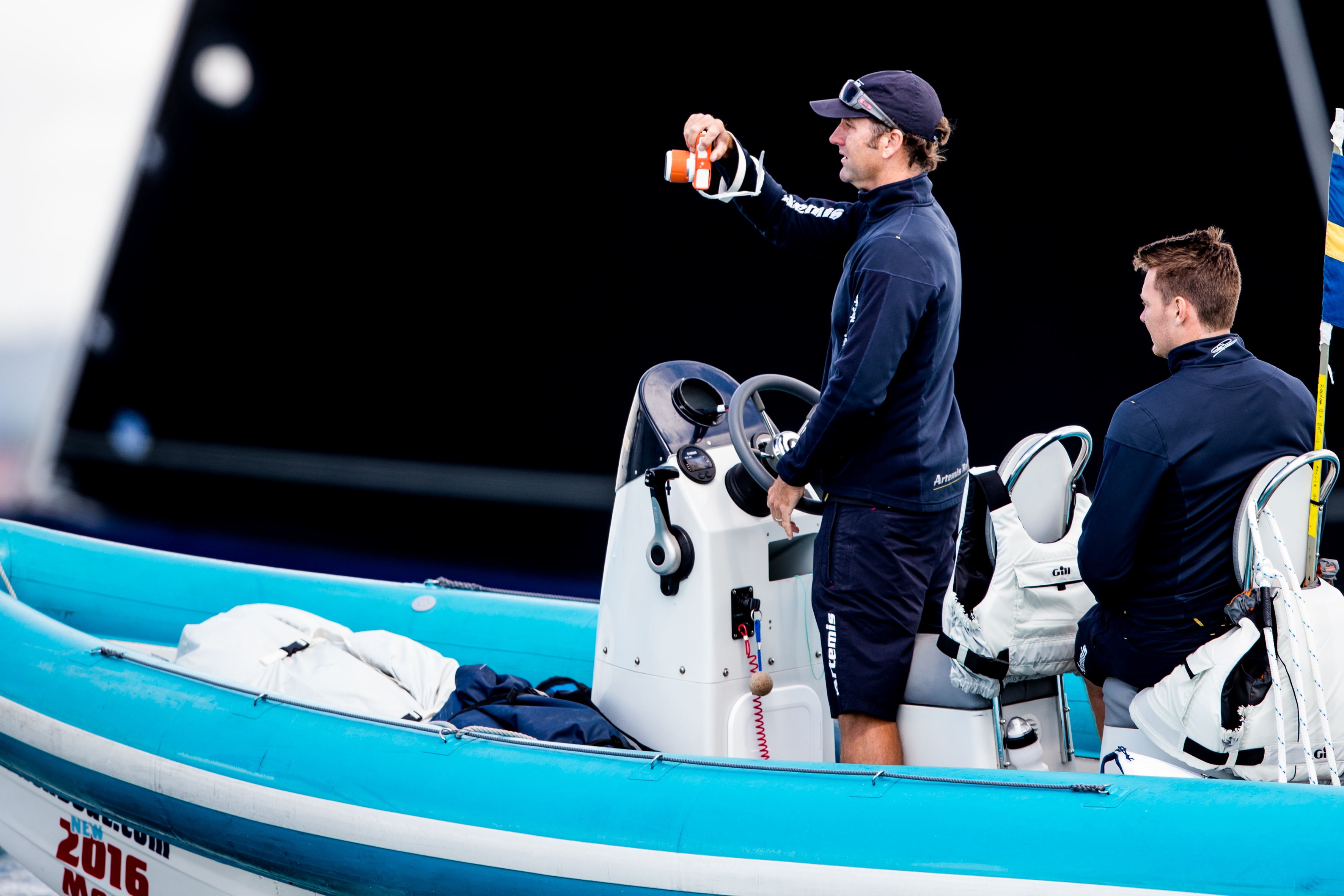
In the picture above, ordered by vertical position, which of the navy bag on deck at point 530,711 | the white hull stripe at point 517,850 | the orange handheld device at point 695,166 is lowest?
the white hull stripe at point 517,850

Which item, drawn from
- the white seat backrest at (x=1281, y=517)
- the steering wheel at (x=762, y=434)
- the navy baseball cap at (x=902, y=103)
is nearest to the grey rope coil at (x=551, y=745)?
the white seat backrest at (x=1281, y=517)

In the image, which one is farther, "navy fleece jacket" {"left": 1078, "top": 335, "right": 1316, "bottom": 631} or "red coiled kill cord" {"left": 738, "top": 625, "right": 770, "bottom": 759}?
"red coiled kill cord" {"left": 738, "top": 625, "right": 770, "bottom": 759}

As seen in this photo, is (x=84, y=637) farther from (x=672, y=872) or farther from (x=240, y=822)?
(x=672, y=872)

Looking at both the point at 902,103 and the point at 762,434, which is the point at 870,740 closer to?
the point at 762,434

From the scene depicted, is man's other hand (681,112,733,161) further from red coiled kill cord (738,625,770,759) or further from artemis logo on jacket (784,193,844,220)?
red coiled kill cord (738,625,770,759)

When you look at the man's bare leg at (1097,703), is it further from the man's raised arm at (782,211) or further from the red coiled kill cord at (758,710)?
the man's raised arm at (782,211)

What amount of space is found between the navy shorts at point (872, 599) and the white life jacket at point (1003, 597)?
99 mm

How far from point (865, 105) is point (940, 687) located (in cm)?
96

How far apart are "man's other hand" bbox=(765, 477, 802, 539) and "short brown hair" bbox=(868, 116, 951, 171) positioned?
0.58m

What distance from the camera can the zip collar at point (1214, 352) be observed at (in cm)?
156

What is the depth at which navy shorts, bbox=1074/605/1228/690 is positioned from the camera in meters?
1.57

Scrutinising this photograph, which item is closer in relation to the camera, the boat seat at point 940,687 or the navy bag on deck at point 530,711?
the boat seat at point 940,687

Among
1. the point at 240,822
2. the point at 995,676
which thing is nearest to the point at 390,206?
the point at 240,822

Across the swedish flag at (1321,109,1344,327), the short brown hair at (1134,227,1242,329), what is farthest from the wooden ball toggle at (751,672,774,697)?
the swedish flag at (1321,109,1344,327)
